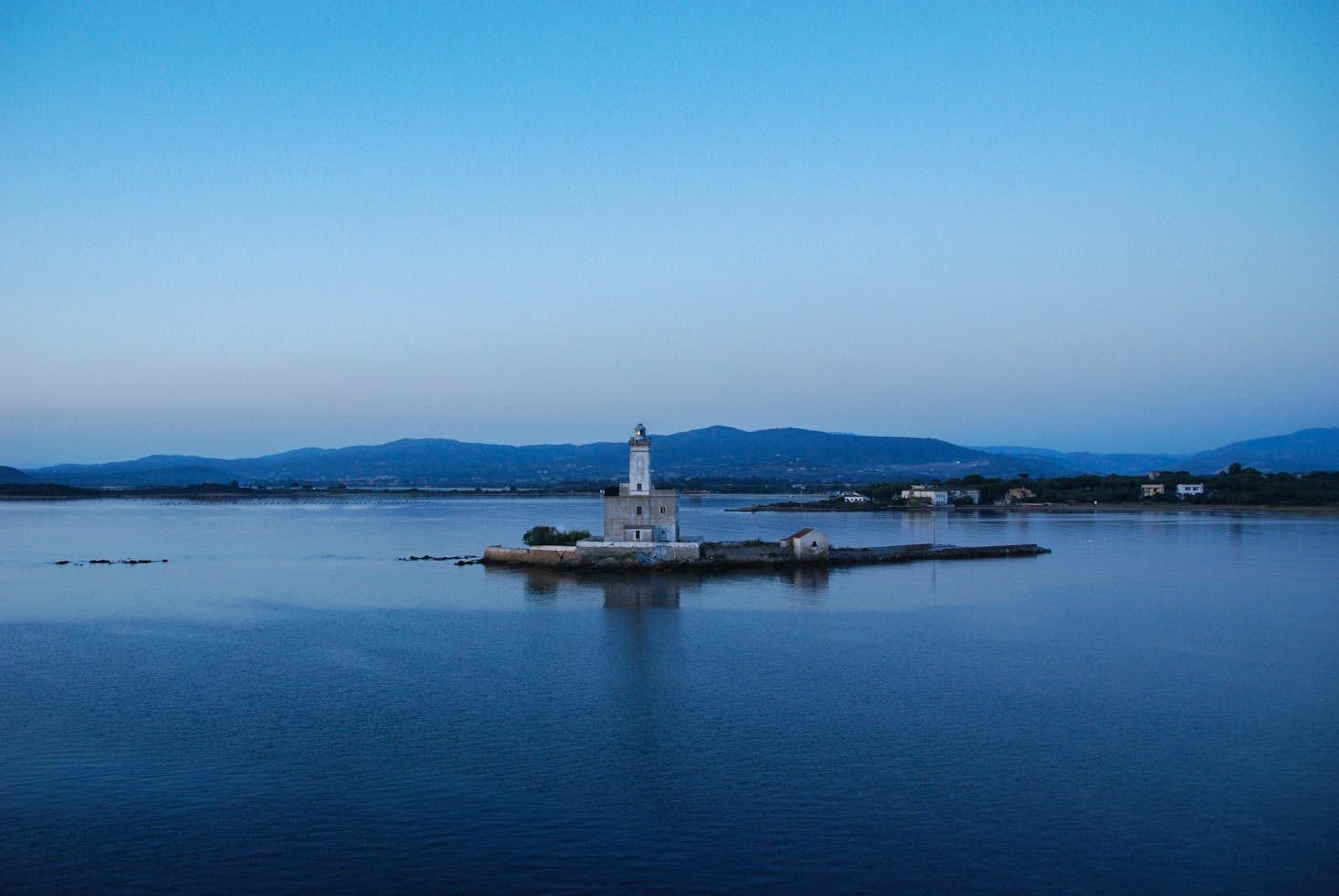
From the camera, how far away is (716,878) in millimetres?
6758

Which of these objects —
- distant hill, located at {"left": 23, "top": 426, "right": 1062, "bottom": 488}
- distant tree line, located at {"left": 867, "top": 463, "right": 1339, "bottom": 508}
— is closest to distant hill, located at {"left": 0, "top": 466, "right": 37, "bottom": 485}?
distant hill, located at {"left": 23, "top": 426, "right": 1062, "bottom": 488}

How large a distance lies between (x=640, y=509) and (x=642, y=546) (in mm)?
1001

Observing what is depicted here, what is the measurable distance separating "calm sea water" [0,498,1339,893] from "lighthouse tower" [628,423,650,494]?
4733 mm

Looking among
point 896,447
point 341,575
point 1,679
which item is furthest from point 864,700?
point 896,447

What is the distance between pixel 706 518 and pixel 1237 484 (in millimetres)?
35890

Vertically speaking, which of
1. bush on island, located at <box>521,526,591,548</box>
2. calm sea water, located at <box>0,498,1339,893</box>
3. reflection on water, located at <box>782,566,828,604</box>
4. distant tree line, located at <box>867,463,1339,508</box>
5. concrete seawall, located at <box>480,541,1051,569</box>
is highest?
distant tree line, located at <box>867,463,1339,508</box>

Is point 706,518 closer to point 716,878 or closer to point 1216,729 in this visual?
point 1216,729

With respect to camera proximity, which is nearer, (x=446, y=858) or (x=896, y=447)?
(x=446, y=858)

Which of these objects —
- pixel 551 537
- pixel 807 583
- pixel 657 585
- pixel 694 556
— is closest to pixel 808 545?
pixel 694 556

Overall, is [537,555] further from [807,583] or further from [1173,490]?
Result: [1173,490]

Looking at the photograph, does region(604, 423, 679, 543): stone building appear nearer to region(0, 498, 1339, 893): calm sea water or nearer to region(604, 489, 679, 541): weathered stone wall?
region(604, 489, 679, 541): weathered stone wall

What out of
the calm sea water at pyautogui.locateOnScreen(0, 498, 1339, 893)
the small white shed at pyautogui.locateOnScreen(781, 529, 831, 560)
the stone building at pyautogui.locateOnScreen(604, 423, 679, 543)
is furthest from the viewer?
the small white shed at pyautogui.locateOnScreen(781, 529, 831, 560)

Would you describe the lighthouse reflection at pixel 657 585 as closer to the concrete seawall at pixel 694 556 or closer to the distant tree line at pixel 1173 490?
the concrete seawall at pixel 694 556

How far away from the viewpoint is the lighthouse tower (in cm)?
2506
